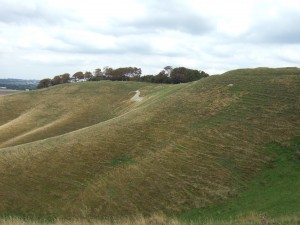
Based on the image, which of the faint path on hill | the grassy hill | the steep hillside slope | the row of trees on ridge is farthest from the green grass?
the row of trees on ridge

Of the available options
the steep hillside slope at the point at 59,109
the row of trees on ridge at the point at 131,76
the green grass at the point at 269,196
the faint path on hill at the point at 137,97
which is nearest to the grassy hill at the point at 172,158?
the green grass at the point at 269,196

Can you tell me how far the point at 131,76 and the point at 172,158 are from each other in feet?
392

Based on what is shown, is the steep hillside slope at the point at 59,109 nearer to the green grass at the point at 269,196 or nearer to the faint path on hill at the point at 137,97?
the faint path on hill at the point at 137,97

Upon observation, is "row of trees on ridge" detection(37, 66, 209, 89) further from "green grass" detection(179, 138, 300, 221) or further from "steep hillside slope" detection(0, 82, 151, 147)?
"green grass" detection(179, 138, 300, 221)

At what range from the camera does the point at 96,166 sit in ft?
95.2

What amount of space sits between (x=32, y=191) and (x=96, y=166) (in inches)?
197

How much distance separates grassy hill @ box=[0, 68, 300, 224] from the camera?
24250mm

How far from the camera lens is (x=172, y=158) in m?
29.0

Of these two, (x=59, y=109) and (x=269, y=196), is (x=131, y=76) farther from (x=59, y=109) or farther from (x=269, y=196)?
(x=269, y=196)

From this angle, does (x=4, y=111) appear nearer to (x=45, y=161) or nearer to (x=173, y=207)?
(x=45, y=161)

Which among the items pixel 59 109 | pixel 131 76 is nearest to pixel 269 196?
pixel 59 109

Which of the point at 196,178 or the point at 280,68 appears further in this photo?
the point at 280,68

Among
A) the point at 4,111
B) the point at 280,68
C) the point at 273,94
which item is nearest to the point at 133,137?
the point at 273,94

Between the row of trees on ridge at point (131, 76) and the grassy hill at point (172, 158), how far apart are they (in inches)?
2870
